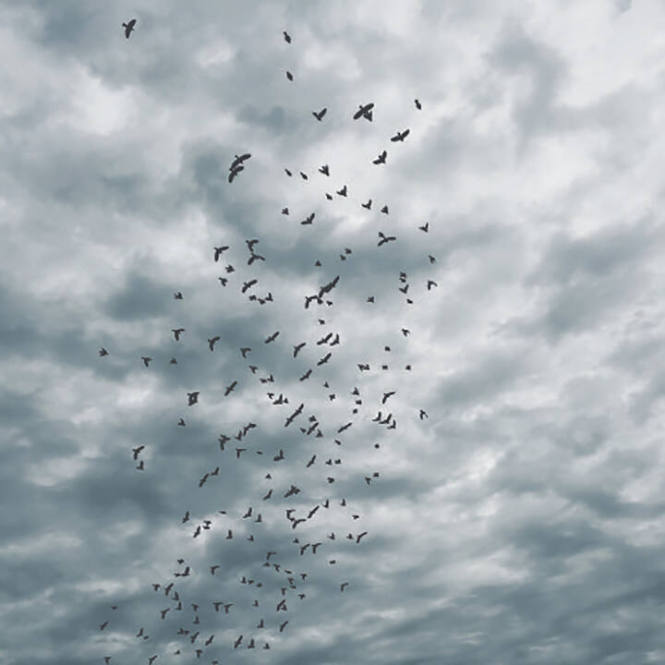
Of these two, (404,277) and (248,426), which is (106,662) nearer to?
(248,426)

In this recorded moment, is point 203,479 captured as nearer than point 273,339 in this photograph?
No

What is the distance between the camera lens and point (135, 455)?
3524 inches

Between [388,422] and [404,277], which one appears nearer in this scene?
[404,277]

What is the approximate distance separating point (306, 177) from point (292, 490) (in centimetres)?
3816

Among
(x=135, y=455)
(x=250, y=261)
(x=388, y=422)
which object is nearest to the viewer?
(x=250, y=261)

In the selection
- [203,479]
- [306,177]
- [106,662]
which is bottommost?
[106,662]

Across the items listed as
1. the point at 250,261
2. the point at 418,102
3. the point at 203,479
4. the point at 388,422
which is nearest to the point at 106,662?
the point at 203,479

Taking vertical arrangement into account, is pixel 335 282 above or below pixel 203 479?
above

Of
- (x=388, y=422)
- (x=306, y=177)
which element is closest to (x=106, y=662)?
(x=388, y=422)

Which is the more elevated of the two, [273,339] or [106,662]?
[273,339]

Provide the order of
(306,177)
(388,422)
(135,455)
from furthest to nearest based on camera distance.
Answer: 1. (388,422)
2. (135,455)
3. (306,177)

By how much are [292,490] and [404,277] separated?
91.3 ft

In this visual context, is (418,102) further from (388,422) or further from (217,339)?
(388,422)

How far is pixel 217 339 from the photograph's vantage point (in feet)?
277
